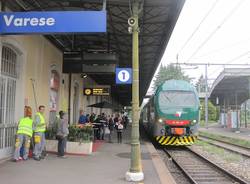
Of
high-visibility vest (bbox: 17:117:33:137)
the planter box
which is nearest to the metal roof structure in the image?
high-visibility vest (bbox: 17:117:33:137)

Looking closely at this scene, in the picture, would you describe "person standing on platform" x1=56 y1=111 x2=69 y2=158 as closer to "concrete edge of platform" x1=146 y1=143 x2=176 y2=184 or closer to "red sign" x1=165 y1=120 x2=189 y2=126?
"concrete edge of platform" x1=146 y1=143 x2=176 y2=184

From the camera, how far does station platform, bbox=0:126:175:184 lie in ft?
31.4

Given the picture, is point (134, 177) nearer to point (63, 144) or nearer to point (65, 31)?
point (65, 31)

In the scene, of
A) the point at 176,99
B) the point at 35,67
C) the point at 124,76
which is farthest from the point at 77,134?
the point at 176,99

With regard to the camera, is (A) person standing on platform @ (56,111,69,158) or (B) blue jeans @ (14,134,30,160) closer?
(B) blue jeans @ (14,134,30,160)

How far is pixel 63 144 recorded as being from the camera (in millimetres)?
13805

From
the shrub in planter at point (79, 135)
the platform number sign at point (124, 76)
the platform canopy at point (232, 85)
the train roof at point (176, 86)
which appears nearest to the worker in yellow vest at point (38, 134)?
the shrub in planter at point (79, 135)

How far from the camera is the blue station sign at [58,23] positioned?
9.63 meters

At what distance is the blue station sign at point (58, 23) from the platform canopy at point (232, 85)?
27097mm

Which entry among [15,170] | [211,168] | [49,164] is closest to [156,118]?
[211,168]

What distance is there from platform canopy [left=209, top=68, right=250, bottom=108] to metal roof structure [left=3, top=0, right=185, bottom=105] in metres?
11.0

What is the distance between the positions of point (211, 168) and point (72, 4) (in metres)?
7.27

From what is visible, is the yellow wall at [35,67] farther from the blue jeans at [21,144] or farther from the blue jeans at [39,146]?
the blue jeans at [21,144]

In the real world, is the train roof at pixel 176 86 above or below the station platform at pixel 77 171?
above
